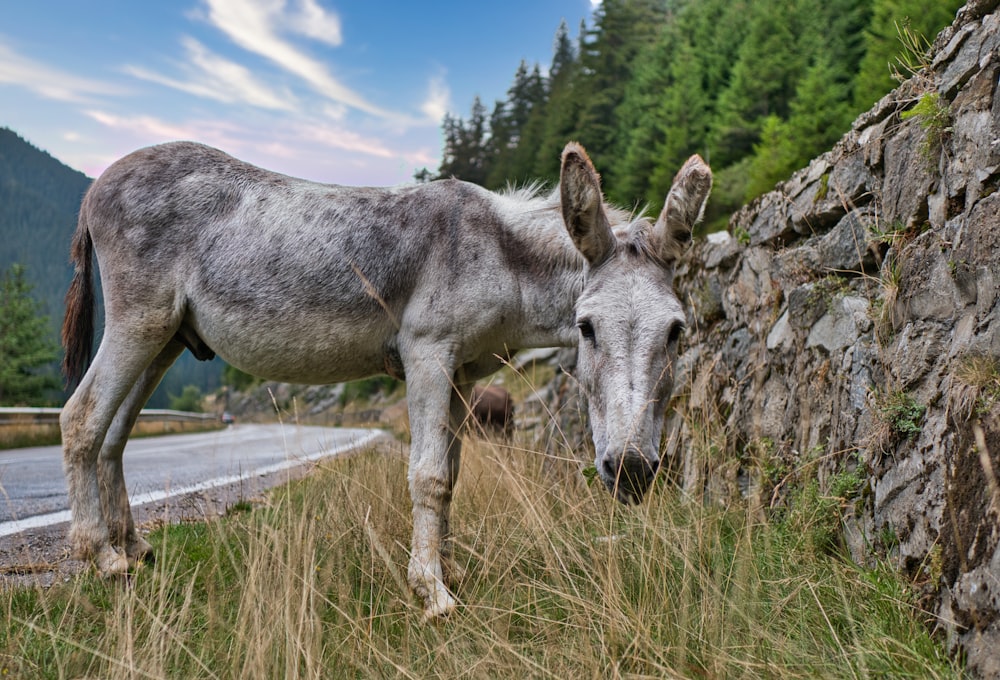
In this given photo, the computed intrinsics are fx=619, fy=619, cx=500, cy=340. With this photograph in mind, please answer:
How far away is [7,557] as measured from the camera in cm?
344

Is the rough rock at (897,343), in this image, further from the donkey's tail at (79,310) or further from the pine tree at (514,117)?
the pine tree at (514,117)

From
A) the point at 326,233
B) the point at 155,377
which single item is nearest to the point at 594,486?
the point at 326,233

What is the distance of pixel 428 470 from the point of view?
301 centimetres

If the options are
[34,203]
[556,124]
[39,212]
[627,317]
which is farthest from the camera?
[34,203]

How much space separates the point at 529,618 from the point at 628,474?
686 mm

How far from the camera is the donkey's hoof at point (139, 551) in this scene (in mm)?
3571

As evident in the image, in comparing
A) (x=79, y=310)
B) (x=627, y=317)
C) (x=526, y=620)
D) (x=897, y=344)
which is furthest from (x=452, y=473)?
(x=79, y=310)

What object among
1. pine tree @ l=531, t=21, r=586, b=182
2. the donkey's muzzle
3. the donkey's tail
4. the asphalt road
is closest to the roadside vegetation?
the donkey's muzzle

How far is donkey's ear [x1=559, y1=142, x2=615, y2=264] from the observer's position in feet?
9.59

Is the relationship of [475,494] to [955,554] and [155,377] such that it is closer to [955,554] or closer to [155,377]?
[155,377]

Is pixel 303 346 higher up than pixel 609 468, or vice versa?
pixel 303 346

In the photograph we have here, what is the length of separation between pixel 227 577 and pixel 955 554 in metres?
3.16

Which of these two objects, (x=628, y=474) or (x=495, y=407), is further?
(x=495, y=407)

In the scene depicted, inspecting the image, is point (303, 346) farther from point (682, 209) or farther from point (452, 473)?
point (682, 209)
